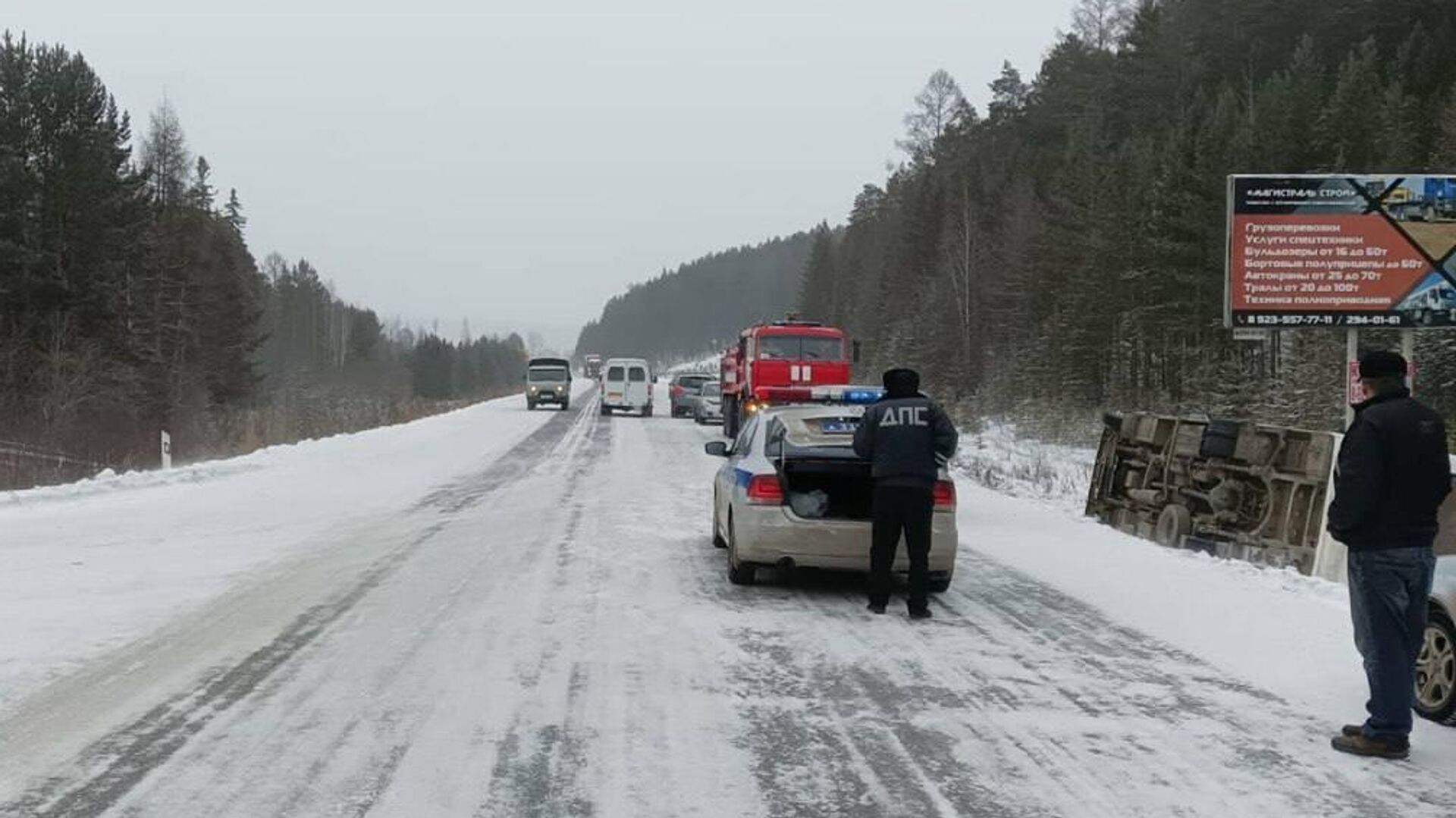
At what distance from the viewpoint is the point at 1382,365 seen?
5238mm

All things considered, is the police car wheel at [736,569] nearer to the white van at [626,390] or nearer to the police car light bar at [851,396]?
the police car light bar at [851,396]

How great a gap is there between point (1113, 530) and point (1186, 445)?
1506 millimetres

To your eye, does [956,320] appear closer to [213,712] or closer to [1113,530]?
[1113,530]

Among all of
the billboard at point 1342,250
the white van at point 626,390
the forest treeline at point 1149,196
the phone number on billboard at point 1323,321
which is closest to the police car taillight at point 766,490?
the billboard at point 1342,250

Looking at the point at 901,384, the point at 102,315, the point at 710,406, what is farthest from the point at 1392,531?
the point at 102,315

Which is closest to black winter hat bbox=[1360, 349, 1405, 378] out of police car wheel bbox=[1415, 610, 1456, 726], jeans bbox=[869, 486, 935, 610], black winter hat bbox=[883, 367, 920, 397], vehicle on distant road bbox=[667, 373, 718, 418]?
police car wheel bbox=[1415, 610, 1456, 726]

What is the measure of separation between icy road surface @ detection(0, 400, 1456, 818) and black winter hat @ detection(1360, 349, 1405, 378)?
1775 mm

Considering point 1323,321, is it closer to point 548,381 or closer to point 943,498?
point 943,498

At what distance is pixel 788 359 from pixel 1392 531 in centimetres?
2026

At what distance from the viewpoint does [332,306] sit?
155500 millimetres

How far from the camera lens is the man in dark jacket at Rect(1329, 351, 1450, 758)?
506 centimetres

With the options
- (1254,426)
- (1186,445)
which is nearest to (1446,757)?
(1254,426)

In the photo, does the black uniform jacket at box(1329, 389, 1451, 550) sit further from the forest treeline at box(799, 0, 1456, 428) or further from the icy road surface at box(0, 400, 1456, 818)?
the forest treeline at box(799, 0, 1456, 428)

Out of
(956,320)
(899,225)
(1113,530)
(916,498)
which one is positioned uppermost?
(899,225)
